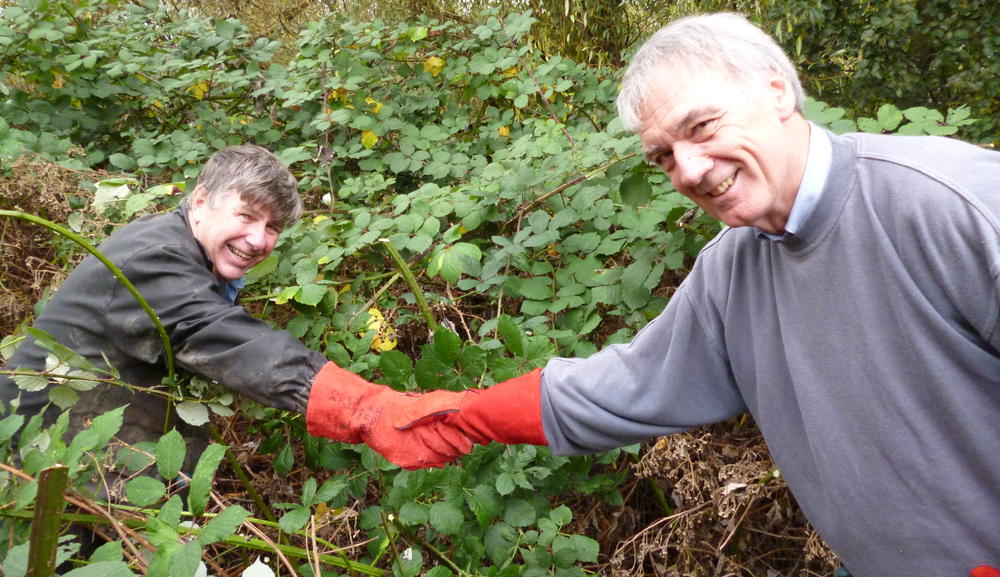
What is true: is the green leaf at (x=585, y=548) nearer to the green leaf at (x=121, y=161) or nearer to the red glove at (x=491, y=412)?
the red glove at (x=491, y=412)

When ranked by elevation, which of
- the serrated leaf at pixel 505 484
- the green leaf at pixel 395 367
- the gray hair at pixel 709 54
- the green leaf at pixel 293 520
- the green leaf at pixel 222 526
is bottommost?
the serrated leaf at pixel 505 484

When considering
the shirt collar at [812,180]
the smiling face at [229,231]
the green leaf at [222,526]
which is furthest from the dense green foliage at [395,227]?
the shirt collar at [812,180]

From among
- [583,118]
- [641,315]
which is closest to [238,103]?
[583,118]

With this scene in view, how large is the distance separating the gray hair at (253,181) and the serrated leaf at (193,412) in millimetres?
611

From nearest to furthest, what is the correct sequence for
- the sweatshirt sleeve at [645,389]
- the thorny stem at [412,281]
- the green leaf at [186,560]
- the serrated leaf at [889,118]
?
the green leaf at [186,560], the sweatshirt sleeve at [645,389], the serrated leaf at [889,118], the thorny stem at [412,281]

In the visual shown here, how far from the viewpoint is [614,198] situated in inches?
107

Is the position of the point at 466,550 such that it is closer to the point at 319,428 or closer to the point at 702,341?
the point at 319,428

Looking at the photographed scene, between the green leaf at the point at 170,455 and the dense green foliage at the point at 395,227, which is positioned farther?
the dense green foliage at the point at 395,227

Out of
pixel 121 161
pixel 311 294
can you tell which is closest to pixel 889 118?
pixel 311 294

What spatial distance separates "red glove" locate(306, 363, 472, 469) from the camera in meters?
2.05

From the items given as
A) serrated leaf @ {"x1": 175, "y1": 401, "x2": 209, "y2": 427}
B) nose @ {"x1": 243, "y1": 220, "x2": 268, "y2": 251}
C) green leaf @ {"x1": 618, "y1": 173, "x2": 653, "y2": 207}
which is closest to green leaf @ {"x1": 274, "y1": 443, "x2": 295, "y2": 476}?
serrated leaf @ {"x1": 175, "y1": 401, "x2": 209, "y2": 427}

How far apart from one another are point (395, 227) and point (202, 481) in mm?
1611

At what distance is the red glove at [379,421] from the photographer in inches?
80.7

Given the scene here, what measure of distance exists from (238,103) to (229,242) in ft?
6.99
